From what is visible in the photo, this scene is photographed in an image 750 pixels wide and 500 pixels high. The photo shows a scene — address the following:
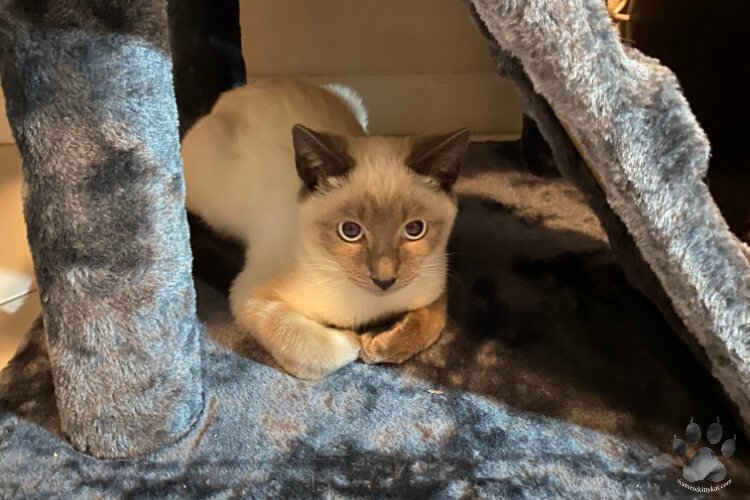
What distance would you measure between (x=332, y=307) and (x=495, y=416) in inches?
12.6

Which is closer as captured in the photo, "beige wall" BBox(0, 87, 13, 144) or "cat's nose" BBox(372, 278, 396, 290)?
"cat's nose" BBox(372, 278, 396, 290)

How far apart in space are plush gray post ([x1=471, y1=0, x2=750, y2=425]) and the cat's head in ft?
0.88

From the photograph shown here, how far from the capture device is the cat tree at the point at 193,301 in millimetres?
913

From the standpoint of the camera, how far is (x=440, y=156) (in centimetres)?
120

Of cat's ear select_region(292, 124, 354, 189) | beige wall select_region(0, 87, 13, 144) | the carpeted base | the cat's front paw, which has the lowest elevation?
beige wall select_region(0, 87, 13, 144)

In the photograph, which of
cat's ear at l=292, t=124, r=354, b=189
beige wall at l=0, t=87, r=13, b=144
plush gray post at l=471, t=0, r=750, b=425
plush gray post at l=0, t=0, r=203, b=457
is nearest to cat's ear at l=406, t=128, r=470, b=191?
cat's ear at l=292, t=124, r=354, b=189

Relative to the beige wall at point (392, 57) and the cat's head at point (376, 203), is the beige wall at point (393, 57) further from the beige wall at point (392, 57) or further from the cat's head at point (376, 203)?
the cat's head at point (376, 203)

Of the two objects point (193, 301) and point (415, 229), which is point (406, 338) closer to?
point (415, 229)

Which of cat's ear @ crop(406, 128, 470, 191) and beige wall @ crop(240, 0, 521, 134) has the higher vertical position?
cat's ear @ crop(406, 128, 470, 191)

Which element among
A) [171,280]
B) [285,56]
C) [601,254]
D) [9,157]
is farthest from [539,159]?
[9,157]

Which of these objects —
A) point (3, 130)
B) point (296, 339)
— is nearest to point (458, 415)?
point (296, 339)

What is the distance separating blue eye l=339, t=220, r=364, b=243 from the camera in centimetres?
120

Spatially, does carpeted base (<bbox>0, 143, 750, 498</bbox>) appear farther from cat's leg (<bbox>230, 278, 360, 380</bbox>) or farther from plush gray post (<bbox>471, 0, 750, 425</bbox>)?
plush gray post (<bbox>471, 0, 750, 425</bbox>)

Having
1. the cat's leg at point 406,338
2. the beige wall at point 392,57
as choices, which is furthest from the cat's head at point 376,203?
the beige wall at point 392,57
